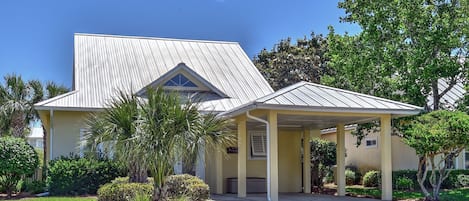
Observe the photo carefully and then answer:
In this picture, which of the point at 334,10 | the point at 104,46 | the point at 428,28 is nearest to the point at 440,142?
the point at 428,28

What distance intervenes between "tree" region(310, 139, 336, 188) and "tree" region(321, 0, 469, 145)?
10.8ft

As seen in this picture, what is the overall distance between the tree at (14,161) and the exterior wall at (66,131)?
0.94 meters

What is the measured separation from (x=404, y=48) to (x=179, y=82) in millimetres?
8677

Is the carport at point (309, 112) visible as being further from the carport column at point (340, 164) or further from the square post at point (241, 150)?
the carport column at point (340, 164)

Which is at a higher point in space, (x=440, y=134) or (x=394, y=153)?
(x=440, y=134)

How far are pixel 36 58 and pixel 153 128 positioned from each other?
20.4 m

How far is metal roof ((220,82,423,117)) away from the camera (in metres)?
13.6

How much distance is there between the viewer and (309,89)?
51.1ft

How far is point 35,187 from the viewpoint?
17844 mm

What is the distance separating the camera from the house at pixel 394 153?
23.4 metres

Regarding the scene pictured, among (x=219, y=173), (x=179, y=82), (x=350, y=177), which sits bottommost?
(x=350, y=177)

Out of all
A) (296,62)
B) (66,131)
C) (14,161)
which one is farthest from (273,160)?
(296,62)

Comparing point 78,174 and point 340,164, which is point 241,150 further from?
point 78,174

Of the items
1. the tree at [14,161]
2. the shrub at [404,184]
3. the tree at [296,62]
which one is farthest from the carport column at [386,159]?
the tree at [296,62]
